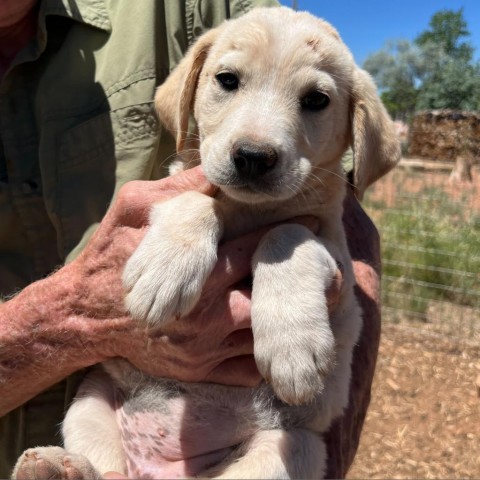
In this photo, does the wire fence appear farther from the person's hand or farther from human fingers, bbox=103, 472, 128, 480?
human fingers, bbox=103, 472, 128, 480

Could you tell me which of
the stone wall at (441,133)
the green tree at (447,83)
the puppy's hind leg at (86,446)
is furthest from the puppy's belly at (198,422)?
the green tree at (447,83)

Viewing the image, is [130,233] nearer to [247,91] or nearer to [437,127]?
[247,91]

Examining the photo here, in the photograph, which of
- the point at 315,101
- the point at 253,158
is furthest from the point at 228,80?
the point at 253,158

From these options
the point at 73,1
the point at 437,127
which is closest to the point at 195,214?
the point at 73,1

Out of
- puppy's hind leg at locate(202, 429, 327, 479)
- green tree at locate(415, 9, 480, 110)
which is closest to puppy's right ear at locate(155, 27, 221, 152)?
puppy's hind leg at locate(202, 429, 327, 479)

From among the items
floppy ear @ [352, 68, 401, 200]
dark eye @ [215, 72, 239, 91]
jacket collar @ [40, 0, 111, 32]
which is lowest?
floppy ear @ [352, 68, 401, 200]

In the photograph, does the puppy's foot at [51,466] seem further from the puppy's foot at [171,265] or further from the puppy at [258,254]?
the puppy's foot at [171,265]

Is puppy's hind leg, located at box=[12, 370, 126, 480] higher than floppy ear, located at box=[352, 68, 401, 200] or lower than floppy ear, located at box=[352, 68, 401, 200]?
lower

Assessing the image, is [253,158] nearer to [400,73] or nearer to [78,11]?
[78,11]
